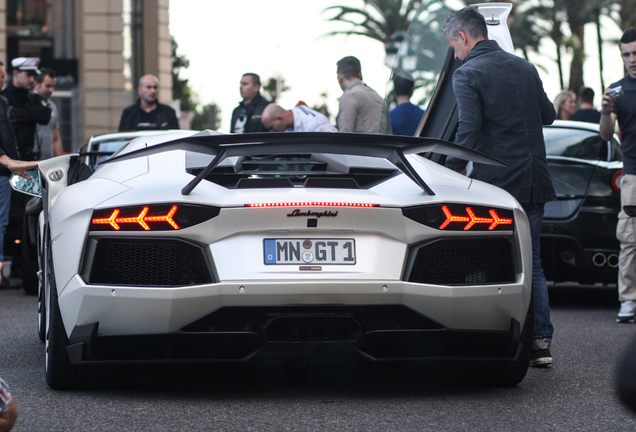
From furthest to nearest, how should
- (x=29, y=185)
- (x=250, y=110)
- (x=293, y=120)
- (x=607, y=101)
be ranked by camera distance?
1. (x=250, y=110)
2. (x=293, y=120)
3. (x=607, y=101)
4. (x=29, y=185)

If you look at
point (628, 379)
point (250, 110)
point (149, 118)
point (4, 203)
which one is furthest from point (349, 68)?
point (628, 379)

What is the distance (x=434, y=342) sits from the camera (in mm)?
4672

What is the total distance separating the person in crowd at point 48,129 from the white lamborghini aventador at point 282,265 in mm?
7911

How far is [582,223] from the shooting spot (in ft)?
28.9

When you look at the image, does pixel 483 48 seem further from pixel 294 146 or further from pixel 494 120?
pixel 294 146

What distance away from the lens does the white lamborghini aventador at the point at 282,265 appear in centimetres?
448

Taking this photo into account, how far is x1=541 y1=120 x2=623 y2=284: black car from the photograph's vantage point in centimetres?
880

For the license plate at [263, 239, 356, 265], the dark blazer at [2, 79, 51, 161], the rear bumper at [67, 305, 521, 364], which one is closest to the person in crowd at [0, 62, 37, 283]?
the dark blazer at [2, 79, 51, 161]

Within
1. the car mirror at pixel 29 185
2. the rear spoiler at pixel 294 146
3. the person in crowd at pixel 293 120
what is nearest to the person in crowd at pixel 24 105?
the person in crowd at pixel 293 120

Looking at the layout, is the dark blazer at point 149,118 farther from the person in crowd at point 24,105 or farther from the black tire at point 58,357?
the black tire at point 58,357

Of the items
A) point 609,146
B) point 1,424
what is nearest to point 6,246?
point 609,146

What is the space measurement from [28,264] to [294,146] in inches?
207

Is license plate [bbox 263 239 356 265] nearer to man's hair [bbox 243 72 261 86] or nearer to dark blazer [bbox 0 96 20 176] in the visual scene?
dark blazer [bbox 0 96 20 176]

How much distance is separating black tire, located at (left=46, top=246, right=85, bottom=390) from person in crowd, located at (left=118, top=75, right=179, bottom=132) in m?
6.60
